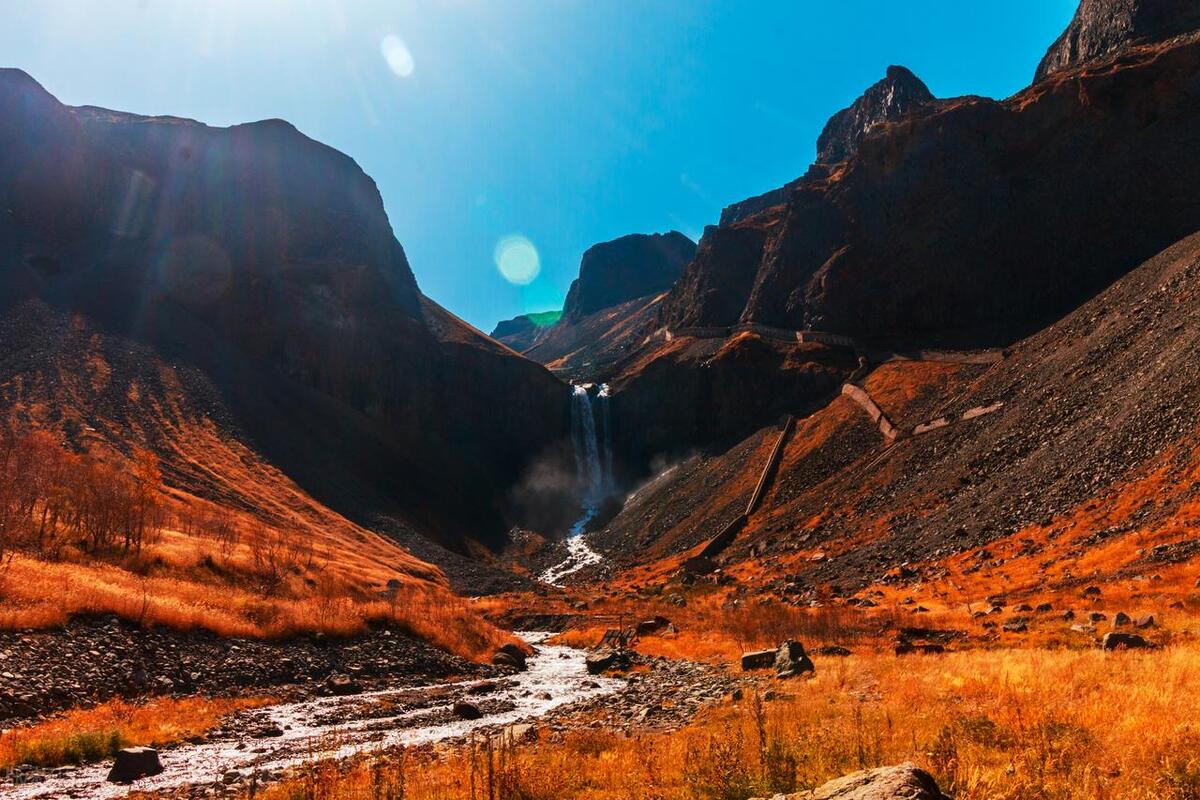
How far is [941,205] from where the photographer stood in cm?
10862

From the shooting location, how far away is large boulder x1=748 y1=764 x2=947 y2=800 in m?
6.26

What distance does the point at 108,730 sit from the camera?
56.2ft

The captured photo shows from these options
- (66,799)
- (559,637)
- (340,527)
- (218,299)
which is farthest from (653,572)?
(218,299)

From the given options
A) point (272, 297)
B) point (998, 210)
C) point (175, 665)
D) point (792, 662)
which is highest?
point (272, 297)

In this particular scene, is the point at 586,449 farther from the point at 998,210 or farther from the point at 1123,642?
the point at 1123,642

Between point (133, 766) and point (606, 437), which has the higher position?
point (606, 437)

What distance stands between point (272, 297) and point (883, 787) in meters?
127

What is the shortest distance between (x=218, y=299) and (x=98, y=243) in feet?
63.7

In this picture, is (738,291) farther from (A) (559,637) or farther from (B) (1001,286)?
(A) (559,637)

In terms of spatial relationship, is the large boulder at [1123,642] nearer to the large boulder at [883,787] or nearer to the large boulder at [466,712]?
the large boulder at [883,787]

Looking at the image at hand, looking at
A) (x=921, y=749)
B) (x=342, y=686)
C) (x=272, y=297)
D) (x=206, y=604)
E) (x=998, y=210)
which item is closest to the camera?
(x=921, y=749)

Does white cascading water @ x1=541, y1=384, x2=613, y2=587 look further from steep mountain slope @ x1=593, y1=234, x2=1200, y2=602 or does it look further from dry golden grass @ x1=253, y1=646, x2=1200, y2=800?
dry golden grass @ x1=253, y1=646, x2=1200, y2=800

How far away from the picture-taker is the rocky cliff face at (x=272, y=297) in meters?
94.1

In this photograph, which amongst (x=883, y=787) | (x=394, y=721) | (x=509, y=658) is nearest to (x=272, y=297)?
(x=509, y=658)
